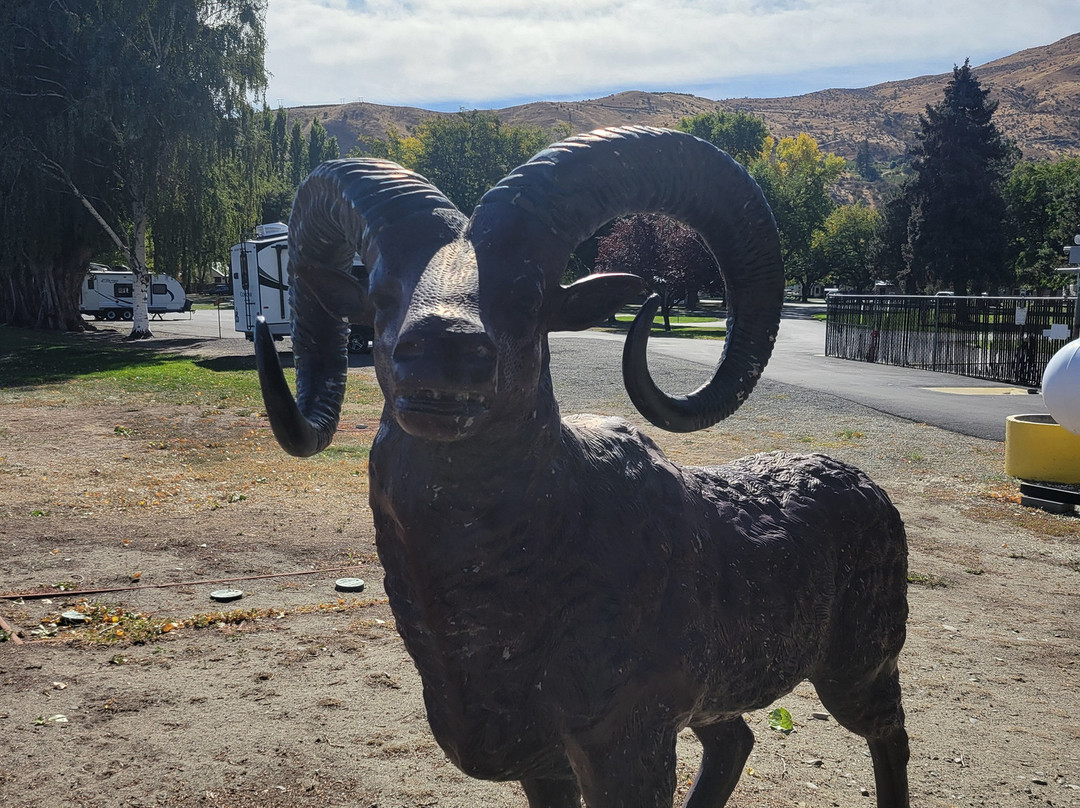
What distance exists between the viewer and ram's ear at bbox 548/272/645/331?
240cm

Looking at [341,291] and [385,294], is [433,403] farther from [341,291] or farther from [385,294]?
[341,291]

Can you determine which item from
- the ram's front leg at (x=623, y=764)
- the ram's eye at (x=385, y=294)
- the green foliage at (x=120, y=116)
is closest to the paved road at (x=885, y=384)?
the green foliage at (x=120, y=116)

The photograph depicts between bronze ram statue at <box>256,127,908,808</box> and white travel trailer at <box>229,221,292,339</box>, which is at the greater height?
white travel trailer at <box>229,221,292,339</box>

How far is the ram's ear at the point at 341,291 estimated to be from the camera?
249cm

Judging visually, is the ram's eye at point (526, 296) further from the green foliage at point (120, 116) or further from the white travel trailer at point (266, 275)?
the green foliage at point (120, 116)

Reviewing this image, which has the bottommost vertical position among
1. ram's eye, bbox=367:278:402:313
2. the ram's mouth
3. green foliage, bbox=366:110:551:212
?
the ram's mouth

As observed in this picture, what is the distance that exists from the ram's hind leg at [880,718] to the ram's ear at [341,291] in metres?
2.10

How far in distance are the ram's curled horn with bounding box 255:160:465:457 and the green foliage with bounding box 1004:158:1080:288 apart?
5486 cm

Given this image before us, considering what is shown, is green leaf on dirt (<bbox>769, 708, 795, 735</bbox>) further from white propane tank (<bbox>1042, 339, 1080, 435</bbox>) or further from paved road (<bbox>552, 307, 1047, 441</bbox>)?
paved road (<bbox>552, 307, 1047, 441</bbox>)

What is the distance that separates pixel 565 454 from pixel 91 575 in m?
6.37

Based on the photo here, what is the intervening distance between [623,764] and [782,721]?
10.0 feet

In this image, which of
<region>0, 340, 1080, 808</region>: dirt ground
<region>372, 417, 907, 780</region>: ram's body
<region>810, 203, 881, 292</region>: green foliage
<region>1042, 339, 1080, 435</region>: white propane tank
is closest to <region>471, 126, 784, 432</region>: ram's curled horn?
<region>372, 417, 907, 780</region>: ram's body

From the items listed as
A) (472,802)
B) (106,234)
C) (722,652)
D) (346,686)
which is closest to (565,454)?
(722,652)

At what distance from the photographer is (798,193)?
7325 cm
